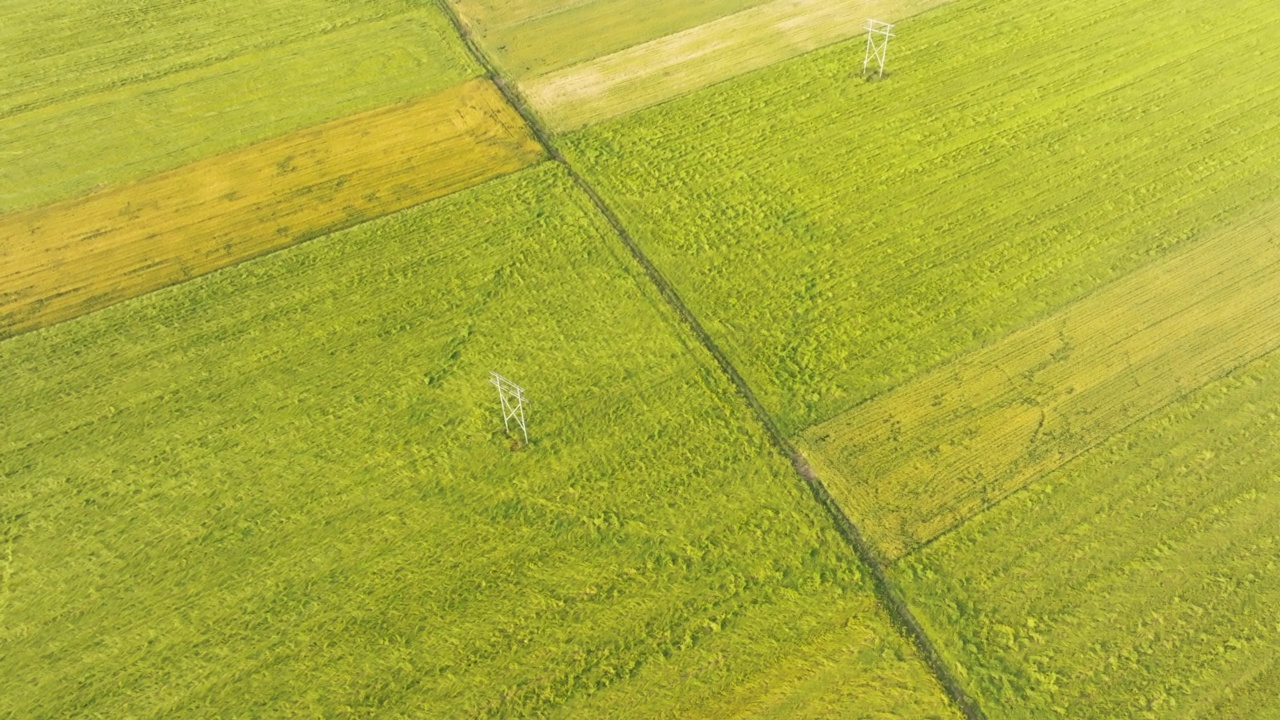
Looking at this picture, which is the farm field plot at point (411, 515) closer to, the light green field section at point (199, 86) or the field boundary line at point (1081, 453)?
the field boundary line at point (1081, 453)

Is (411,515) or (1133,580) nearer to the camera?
(1133,580)

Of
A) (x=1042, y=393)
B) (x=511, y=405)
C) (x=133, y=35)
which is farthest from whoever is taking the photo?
(x=133, y=35)

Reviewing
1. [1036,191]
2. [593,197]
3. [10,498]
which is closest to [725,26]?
[593,197]

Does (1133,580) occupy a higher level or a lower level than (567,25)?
lower

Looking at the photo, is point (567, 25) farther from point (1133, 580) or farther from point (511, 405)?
point (1133, 580)

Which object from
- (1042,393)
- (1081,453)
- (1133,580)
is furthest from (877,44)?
(1133,580)

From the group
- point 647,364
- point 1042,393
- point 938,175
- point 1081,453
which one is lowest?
point 1081,453

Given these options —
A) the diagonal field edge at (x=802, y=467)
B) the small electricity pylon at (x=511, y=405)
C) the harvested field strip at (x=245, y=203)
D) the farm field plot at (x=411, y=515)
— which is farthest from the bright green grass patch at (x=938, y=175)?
the small electricity pylon at (x=511, y=405)
